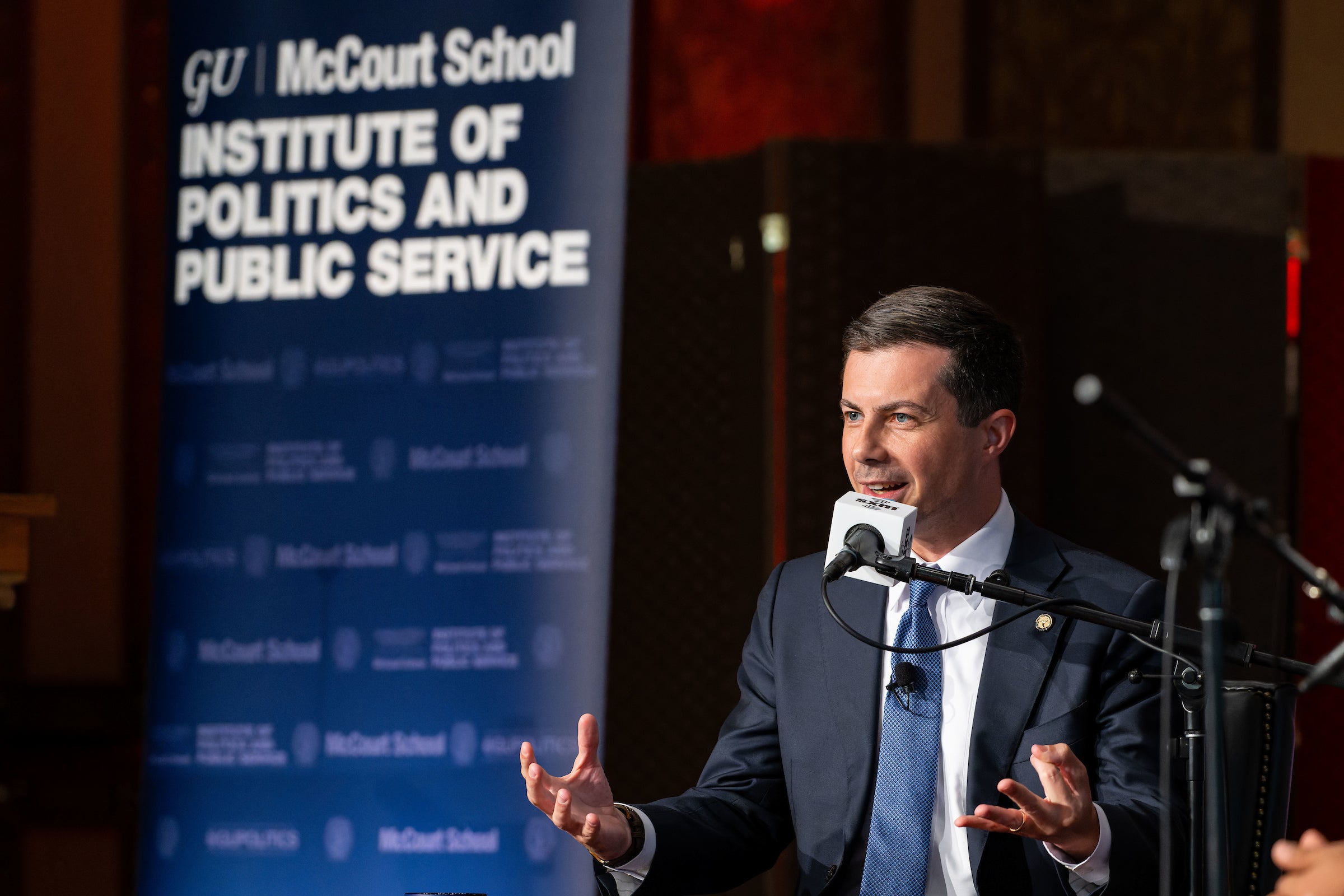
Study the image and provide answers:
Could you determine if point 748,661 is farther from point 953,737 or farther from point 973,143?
point 973,143

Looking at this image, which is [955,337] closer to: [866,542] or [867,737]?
[866,542]

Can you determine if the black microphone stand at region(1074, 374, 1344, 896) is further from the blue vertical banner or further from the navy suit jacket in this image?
the blue vertical banner

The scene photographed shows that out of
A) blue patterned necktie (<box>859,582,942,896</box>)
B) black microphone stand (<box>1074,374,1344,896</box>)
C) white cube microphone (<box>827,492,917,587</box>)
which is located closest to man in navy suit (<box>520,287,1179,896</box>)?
blue patterned necktie (<box>859,582,942,896</box>)

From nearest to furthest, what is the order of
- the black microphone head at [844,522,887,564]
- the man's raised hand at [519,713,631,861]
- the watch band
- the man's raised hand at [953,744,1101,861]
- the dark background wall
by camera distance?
the man's raised hand at [953,744,1101,861] → the black microphone head at [844,522,887,564] → the man's raised hand at [519,713,631,861] → the watch band → the dark background wall

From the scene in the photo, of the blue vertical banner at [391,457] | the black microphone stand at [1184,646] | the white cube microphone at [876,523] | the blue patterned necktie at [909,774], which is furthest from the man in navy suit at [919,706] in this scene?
the blue vertical banner at [391,457]

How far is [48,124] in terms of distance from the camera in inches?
251

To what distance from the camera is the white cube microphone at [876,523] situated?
1.68 meters

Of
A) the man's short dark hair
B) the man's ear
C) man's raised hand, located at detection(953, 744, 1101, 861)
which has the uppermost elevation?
the man's short dark hair

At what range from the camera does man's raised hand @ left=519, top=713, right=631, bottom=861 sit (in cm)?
177

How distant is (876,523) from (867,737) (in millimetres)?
461

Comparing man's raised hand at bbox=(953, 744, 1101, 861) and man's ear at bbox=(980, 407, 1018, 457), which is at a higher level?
man's ear at bbox=(980, 407, 1018, 457)

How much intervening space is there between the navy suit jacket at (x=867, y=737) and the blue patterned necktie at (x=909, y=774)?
0.04 meters

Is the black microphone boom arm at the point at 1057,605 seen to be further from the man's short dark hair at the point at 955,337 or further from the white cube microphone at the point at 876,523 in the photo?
the man's short dark hair at the point at 955,337

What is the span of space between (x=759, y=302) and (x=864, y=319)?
1.64 meters
